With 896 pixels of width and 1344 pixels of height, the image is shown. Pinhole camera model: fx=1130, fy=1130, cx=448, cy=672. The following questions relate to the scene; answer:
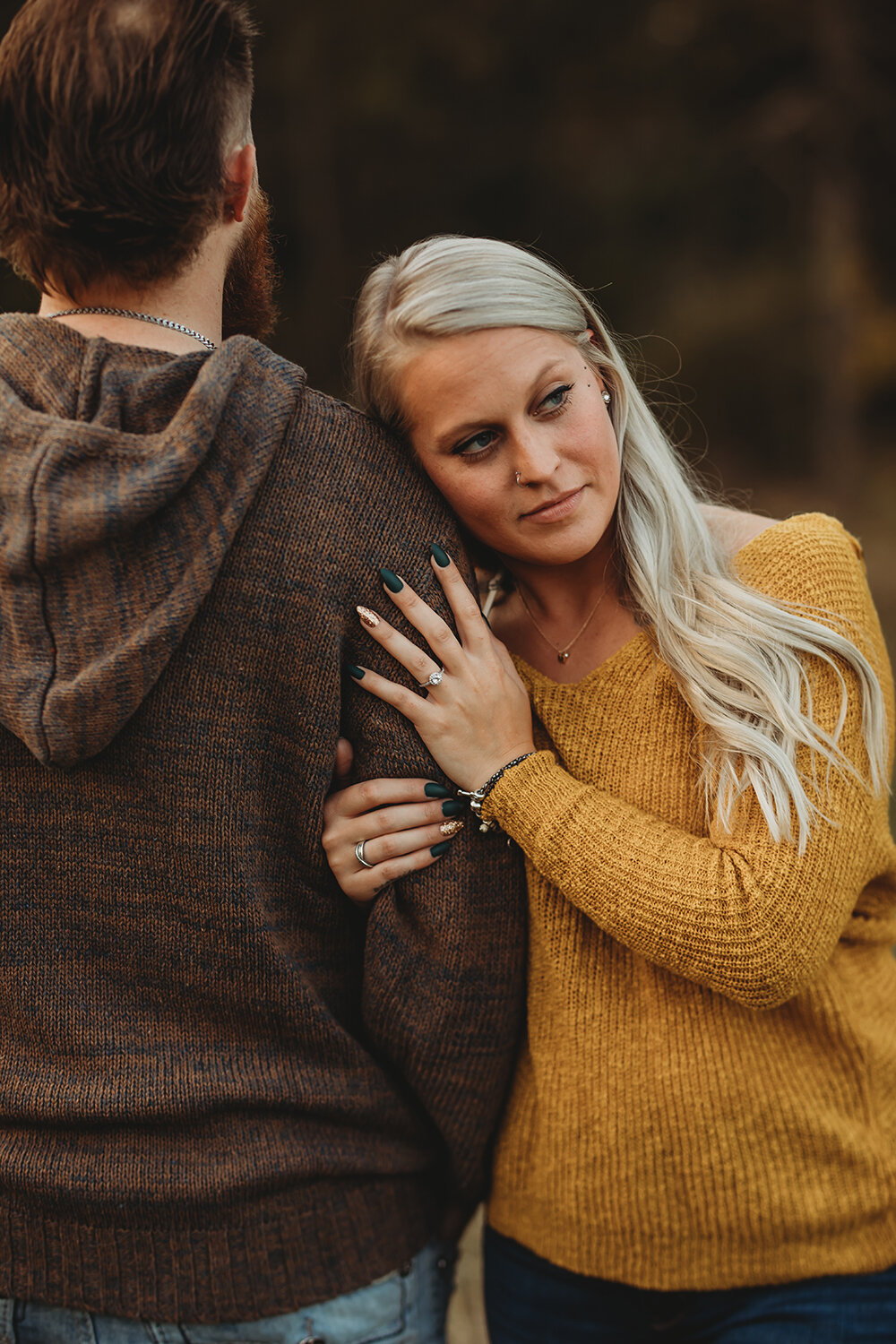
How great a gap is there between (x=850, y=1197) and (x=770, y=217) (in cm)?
1192

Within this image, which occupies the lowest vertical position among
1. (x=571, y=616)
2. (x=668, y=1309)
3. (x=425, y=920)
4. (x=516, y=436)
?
(x=668, y=1309)

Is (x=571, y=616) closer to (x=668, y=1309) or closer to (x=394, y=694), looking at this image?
(x=394, y=694)

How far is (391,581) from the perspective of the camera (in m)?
1.44

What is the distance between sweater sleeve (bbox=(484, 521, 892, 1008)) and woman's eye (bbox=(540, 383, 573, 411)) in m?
0.39

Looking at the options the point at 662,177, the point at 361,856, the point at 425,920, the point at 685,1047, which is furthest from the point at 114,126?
the point at 662,177

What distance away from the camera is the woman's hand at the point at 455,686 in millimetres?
1462

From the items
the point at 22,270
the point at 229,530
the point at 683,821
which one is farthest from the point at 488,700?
the point at 22,270

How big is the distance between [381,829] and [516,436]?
57 centimetres

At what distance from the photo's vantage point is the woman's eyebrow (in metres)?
1.55

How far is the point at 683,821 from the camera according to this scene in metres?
1.57

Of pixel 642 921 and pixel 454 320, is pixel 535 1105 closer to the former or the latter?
pixel 642 921

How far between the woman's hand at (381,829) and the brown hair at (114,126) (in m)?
0.68

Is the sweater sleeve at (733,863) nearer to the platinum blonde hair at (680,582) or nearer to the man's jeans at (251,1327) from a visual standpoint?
the platinum blonde hair at (680,582)

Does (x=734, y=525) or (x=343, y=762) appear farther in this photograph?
(x=734, y=525)
